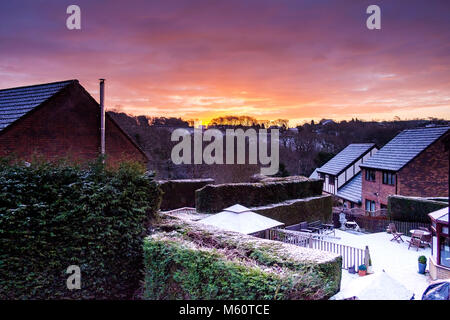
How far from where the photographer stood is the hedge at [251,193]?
1816 cm

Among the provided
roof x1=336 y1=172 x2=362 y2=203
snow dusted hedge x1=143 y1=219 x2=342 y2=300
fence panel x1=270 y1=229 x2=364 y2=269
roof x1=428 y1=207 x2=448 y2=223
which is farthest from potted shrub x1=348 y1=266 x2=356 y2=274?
roof x1=336 y1=172 x2=362 y2=203

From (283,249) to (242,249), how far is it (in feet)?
2.77

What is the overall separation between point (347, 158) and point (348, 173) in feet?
6.75

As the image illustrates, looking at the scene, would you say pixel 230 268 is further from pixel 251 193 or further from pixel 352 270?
pixel 251 193

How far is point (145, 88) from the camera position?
2130 centimetres

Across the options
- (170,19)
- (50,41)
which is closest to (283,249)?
(170,19)

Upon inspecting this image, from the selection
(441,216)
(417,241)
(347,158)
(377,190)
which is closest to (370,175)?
(377,190)

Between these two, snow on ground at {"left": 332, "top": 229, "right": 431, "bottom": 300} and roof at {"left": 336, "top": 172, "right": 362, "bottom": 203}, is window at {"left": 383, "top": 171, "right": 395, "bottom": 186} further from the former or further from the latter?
snow on ground at {"left": 332, "top": 229, "right": 431, "bottom": 300}

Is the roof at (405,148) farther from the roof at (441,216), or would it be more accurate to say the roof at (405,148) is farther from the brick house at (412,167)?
the roof at (441,216)

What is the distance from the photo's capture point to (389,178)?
2548cm

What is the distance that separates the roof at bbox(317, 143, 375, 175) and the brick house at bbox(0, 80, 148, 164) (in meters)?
25.3

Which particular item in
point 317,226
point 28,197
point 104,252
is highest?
point 28,197
